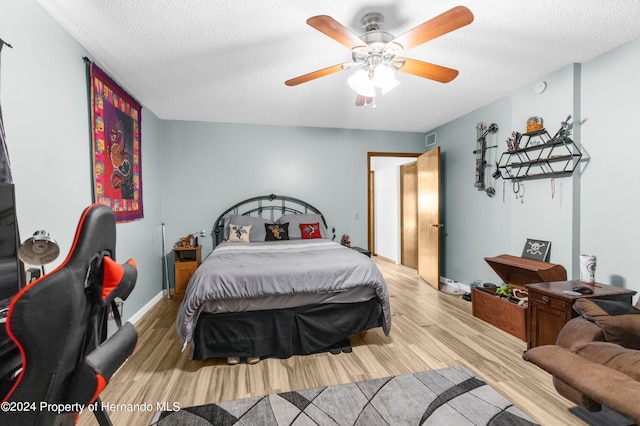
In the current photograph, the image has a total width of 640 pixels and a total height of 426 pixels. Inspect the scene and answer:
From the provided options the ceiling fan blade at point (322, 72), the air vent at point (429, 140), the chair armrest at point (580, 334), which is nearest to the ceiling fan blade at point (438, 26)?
the ceiling fan blade at point (322, 72)

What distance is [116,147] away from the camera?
2990mm

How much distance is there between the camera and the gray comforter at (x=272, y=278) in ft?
Answer: 7.46

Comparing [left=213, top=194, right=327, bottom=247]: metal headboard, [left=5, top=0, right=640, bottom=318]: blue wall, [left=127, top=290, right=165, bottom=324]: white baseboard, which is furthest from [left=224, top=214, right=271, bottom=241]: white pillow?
[left=127, top=290, right=165, bottom=324]: white baseboard

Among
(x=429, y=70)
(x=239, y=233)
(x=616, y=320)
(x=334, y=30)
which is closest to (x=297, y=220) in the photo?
(x=239, y=233)

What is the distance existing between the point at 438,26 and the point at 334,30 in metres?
0.60

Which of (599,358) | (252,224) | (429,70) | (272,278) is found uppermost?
(429,70)

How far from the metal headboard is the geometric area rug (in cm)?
289

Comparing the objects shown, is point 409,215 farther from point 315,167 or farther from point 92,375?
point 92,375

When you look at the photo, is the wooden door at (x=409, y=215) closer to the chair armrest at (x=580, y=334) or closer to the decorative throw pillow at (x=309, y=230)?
the decorative throw pillow at (x=309, y=230)

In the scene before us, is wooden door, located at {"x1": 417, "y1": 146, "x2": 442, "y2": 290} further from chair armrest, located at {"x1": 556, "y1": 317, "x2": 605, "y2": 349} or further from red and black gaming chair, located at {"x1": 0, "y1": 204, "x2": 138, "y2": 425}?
red and black gaming chair, located at {"x1": 0, "y1": 204, "x2": 138, "y2": 425}

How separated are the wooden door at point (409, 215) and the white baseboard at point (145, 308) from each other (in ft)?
14.9

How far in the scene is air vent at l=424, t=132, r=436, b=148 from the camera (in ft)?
16.8

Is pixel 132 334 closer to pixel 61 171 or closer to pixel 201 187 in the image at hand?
pixel 61 171

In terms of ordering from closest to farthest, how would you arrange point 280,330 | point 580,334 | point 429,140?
point 580,334 < point 280,330 < point 429,140
